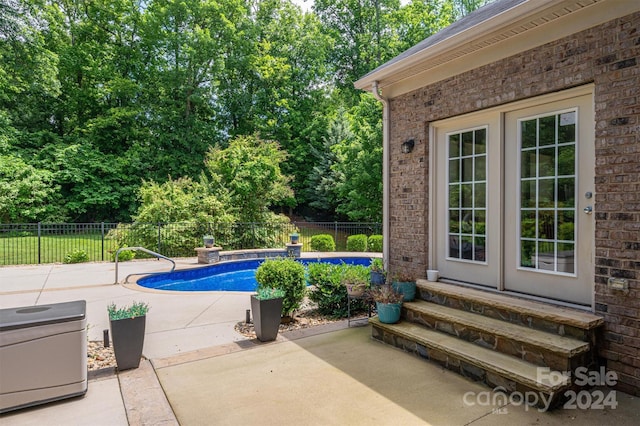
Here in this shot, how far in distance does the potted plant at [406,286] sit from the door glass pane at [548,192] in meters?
1.25

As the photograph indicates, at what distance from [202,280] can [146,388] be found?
690cm

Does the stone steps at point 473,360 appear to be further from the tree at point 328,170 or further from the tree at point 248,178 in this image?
the tree at point 328,170

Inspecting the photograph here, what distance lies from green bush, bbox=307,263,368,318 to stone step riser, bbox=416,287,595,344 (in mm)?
1092

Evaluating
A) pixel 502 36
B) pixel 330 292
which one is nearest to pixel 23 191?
pixel 330 292

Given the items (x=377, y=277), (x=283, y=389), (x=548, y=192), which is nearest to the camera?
(x=283, y=389)

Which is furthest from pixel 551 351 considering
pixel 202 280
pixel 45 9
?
pixel 45 9

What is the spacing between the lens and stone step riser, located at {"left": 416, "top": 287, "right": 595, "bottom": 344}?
3.14 meters

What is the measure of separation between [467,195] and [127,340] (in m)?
4.06

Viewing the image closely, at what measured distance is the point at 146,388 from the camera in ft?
10.2

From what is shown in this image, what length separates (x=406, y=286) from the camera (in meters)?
4.55

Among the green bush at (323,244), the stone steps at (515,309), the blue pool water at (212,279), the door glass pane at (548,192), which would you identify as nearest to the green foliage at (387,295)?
the stone steps at (515,309)

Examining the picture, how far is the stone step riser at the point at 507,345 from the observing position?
2936 millimetres

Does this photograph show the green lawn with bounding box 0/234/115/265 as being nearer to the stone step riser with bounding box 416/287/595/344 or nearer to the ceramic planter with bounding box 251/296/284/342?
the ceramic planter with bounding box 251/296/284/342

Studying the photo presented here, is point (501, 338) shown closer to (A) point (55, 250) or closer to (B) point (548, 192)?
(B) point (548, 192)
